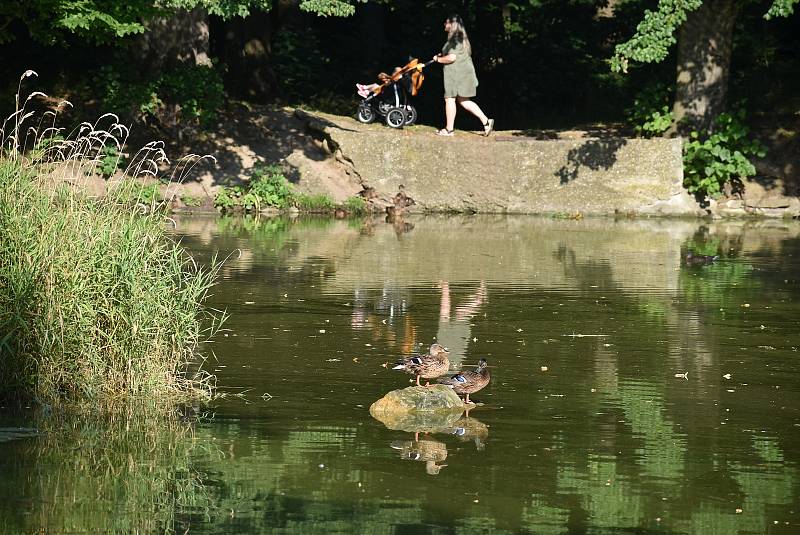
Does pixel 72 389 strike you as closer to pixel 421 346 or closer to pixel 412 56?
pixel 421 346

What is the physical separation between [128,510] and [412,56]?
2590cm

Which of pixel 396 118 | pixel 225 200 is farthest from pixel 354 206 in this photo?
pixel 396 118

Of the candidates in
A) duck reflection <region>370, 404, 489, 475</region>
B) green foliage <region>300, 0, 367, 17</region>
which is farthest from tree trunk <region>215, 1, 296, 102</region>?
duck reflection <region>370, 404, 489, 475</region>

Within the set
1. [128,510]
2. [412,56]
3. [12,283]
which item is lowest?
[128,510]

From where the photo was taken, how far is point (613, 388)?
11.3 metres

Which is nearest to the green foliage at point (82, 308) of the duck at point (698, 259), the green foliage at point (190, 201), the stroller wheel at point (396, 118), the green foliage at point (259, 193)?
the duck at point (698, 259)

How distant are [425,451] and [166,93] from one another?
62.8ft

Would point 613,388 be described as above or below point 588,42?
below

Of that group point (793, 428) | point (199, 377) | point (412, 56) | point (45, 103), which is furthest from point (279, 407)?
point (412, 56)

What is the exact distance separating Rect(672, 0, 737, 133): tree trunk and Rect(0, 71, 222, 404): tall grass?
17945 millimetres

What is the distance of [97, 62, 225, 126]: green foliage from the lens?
86.8ft

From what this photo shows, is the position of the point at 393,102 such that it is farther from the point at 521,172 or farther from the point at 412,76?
the point at 521,172

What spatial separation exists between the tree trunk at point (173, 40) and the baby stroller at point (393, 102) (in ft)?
10.8

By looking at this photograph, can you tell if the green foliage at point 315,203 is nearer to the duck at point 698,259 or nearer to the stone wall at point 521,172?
the stone wall at point 521,172
